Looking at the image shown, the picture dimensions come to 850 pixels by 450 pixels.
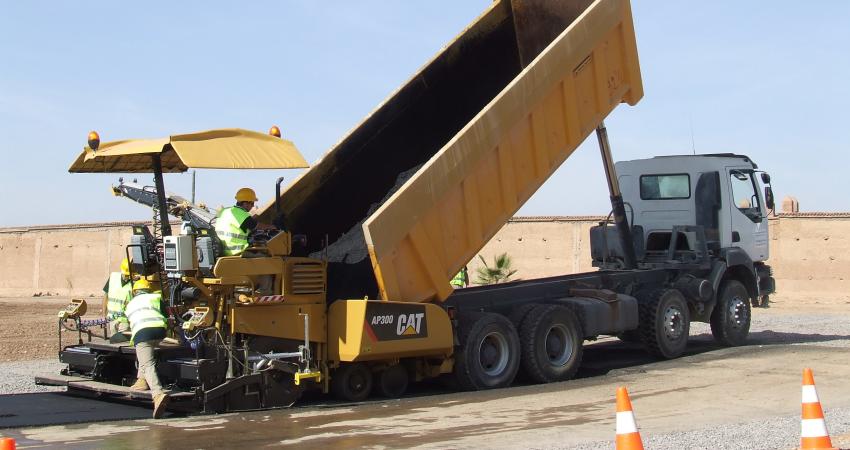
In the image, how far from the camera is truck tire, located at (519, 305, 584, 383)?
1152 centimetres

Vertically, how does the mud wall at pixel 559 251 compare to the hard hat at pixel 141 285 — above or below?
above

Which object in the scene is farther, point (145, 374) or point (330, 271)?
point (330, 271)

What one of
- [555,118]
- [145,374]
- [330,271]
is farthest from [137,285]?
[555,118]

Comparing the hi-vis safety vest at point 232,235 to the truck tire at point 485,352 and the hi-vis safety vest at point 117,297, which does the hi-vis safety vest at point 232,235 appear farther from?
the truck tire at point 485,352

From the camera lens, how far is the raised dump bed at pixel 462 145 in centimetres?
1031

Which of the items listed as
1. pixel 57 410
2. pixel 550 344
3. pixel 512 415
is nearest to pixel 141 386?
pixel 57 410

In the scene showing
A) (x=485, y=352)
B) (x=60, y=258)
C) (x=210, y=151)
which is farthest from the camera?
(x=60, y=258)

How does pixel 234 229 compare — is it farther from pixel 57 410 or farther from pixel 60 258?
pixel 60 258

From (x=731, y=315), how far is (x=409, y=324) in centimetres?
674

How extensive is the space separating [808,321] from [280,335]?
13.3 m

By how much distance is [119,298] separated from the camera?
36.0ft

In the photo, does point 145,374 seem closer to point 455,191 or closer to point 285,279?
point 285,279

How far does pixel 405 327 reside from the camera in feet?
33.4

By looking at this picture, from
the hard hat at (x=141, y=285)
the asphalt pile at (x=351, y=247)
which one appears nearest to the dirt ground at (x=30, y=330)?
the hard hat at (x=141, y=285)
